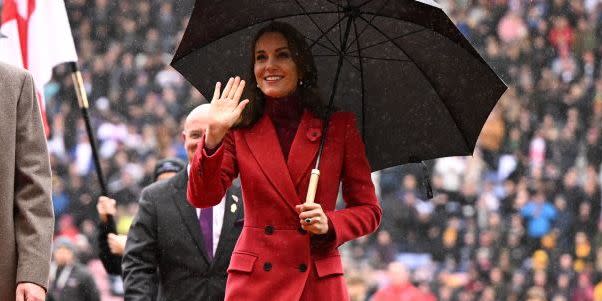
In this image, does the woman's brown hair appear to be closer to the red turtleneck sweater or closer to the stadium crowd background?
the red turtleneck sweater

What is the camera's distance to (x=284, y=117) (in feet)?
20.9

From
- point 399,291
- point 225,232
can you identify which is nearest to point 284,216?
point 225,232

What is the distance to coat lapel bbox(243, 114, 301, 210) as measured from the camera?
6.15 m

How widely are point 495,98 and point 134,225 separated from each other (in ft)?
7.54

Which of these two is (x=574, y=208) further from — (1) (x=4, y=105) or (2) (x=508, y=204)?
(1) (x=4, y=105)

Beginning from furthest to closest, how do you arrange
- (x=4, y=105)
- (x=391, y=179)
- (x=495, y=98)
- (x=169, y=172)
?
(x=391, y=179) < (x=169, y=172) < (x=495, y=98) < (x=4, y=105)

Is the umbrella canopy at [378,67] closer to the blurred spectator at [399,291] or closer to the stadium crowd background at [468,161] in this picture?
the blurred spectator at [399,291]

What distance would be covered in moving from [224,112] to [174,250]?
2046 millimetres

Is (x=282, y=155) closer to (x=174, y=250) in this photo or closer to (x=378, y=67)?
(x=378, y=67)

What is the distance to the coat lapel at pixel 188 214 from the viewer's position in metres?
7.83

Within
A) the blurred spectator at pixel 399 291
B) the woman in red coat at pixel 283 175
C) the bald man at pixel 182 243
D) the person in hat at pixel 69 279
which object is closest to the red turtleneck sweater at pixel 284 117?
the woman in red coat at pixel 283 175

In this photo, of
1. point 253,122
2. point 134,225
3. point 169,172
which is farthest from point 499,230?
point 253,122

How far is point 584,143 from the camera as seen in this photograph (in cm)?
2281

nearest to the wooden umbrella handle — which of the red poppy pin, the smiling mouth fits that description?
the red poppy pin
